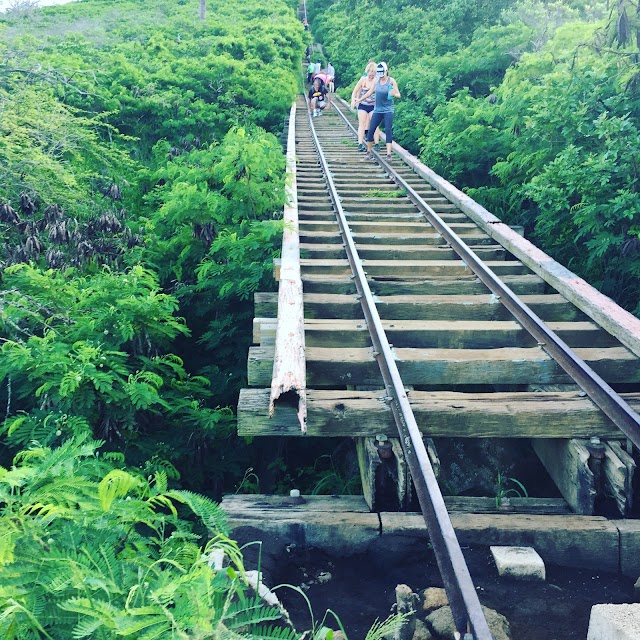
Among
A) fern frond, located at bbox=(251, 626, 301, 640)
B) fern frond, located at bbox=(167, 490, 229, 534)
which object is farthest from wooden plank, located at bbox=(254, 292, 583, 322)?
fern frond, located at bbox=(251, 626, 301, 640)

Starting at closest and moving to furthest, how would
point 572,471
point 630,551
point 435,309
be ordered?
1. point 630,551
2. point 572,471
3. point 435,309

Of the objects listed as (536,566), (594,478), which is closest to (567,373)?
(594,478)

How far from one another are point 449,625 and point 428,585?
0.43 meters

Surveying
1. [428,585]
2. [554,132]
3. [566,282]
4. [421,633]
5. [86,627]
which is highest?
[554,132]

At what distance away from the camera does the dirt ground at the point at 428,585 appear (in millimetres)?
2637

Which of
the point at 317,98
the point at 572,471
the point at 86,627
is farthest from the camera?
the point at 317,98

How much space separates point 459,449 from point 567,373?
96 cm

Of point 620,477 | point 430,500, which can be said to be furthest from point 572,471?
point 430,500

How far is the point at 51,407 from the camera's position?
14.2 ft

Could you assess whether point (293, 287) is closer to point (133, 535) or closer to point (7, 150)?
point (133, 535)

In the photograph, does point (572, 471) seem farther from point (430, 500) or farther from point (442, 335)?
point (442, 335)

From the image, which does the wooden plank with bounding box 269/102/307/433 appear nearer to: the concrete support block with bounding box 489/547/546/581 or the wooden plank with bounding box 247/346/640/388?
the wooden plank with bounding box 247/346/640/388

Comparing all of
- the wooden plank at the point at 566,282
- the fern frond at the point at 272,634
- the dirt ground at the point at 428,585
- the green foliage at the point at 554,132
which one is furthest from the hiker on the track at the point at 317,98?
the fern frond at the point at 272,634

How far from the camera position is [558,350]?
447 centimetres
